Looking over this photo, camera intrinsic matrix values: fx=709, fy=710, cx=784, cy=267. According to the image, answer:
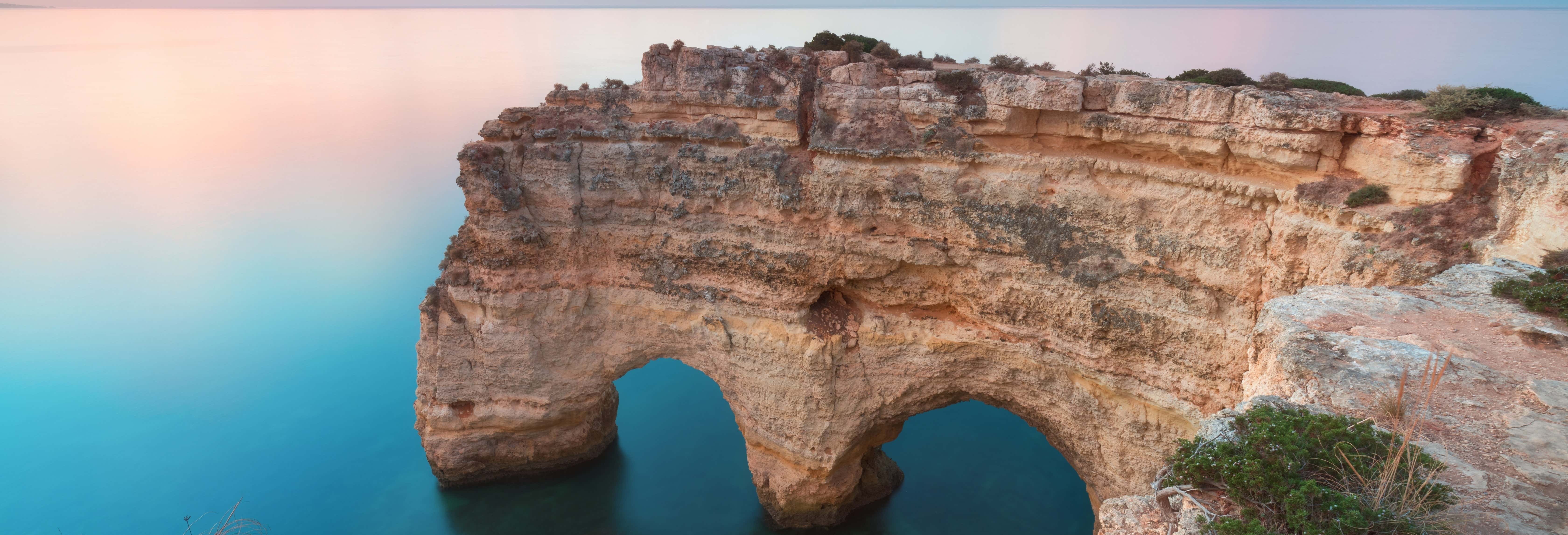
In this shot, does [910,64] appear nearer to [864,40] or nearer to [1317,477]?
[864,40]

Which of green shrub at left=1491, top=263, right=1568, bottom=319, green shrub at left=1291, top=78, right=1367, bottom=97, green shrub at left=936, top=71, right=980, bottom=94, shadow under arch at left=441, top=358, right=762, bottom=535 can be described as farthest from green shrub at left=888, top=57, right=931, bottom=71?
shadow under arch at left=441, top=358, right=762, bottom=535

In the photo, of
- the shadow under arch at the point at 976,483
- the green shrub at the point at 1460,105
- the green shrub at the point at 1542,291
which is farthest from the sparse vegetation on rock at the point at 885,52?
the green shrub at the point at 1542,291

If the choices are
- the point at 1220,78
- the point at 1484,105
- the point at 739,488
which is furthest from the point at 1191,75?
the point at 739,488

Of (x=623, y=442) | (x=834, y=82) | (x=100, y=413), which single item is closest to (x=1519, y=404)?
(x=834, y=82)

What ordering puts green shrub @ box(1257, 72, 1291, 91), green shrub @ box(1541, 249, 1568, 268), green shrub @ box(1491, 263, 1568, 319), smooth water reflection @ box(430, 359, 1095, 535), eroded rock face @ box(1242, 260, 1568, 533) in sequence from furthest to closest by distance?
1. smooth water reflection @ box(430, 359, 1095, 535)
2. green shrub @ box(1257, 72, 1291, 91)
3. green shrub @ box(1541, 249, 1568, 268)
4. green shrub @ box(1491, 263, 1568, 319)
5. eroded rock face @ box(1242, 260, 1568, 533)

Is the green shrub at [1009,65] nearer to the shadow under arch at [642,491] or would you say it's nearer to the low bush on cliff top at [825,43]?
the low bush on cliff top at [825,43]

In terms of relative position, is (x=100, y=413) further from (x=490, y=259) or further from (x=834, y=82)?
(x=834, y=82)

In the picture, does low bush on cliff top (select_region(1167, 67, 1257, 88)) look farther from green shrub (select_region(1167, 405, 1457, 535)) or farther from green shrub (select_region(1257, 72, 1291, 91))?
green shrub (select_region(1167, 405, 1457, 535))
